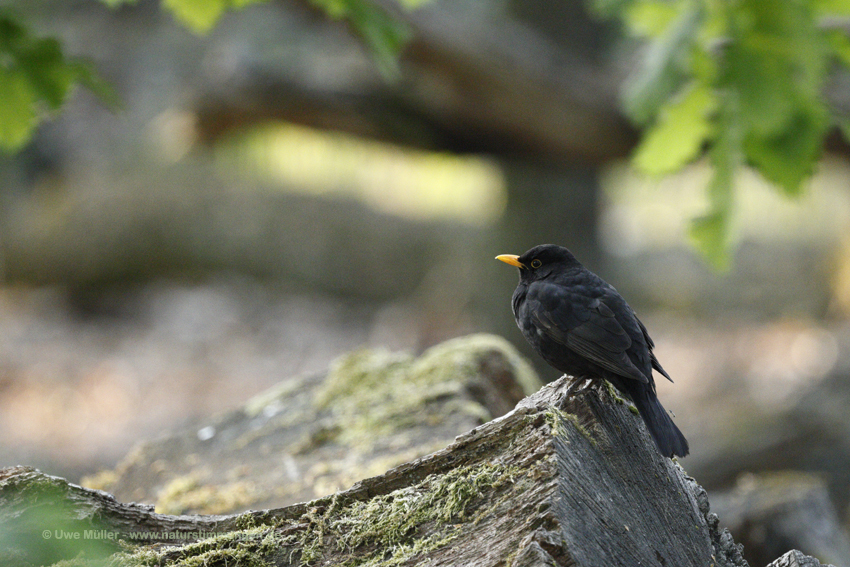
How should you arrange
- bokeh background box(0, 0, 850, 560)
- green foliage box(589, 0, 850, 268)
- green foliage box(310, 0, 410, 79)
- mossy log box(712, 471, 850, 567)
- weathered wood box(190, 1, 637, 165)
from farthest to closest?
1. bokeh background box(0, 0, 850, 560)
2. weathered wood box(190, 1, 637, 165)
3. mossy log box(712, 471, 850, 567)
4. green foliage box(310, 0, 410, 79)
5. green foliage box(589, 0, 850, 268)

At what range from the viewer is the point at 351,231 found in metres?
10.6

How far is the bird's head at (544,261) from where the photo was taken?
8.68ft

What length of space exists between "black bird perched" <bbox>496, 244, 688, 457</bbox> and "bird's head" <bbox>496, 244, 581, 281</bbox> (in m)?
0.03

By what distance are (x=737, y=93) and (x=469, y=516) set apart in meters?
1.73

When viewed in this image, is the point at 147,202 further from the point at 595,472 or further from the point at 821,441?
the point at 595,472

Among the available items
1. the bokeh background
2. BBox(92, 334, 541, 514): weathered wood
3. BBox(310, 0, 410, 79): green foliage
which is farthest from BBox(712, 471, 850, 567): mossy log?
BBox(310, 0, 410, 79): green foliage

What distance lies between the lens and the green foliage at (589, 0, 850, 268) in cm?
239

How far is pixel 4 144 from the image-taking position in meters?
2.60

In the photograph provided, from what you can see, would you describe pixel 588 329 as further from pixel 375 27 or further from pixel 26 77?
pixel 26 77

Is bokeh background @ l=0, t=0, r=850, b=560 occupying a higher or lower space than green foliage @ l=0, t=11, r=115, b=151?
higher

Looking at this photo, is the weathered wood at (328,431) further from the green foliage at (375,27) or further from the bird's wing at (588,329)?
the green foliage at (375,27)

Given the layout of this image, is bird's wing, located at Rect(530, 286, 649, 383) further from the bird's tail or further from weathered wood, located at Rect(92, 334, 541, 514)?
weathered wood, located at Rect(92, 334, 541, 514)

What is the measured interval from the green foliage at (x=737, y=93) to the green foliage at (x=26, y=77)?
2092mm

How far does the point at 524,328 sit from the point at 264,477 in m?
1.11
